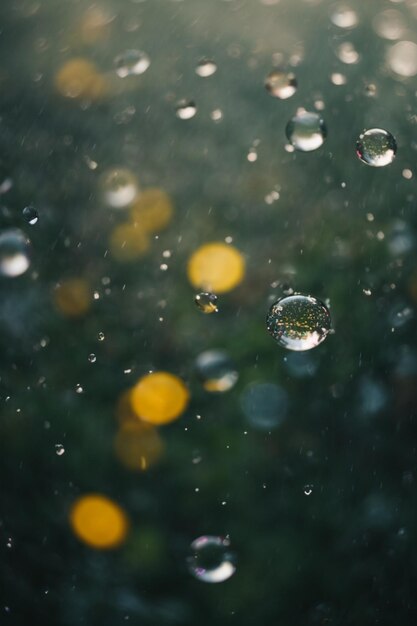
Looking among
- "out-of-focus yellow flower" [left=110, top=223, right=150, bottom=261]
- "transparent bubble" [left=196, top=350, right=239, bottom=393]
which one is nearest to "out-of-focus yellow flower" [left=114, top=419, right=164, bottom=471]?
"transparent bubble" [left=196, top=350, right=239, bottom=393]

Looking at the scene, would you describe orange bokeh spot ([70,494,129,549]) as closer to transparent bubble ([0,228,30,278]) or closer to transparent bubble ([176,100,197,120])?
transparent bubble ([0,228,30,278])

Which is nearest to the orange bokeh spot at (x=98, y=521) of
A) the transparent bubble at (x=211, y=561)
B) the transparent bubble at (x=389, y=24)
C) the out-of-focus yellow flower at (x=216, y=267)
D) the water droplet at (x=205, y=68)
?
the transparent bubble at (x=211, y=561)

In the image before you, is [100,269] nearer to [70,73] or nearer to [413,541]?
[70,73]

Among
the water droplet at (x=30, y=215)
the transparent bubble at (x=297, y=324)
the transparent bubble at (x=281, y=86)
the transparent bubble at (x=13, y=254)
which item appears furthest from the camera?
the water droplet at (x=30, y=215)

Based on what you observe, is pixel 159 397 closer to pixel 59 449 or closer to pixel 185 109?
pixel 59 449

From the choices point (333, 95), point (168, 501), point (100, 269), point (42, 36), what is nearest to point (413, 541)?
point (168, 501)

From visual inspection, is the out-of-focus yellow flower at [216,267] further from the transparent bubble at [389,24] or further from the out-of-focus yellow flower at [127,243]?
the transparent bubble at [389,24]
